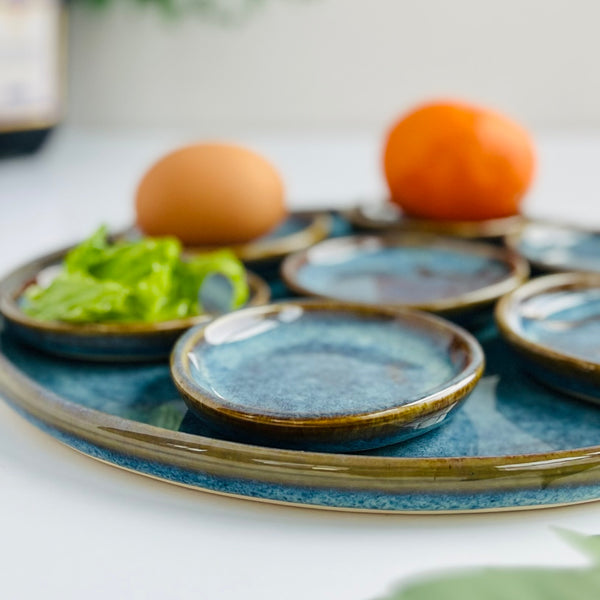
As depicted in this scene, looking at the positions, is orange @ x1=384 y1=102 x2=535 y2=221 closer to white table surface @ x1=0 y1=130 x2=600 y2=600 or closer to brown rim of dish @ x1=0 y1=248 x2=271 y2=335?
brown rim of dish @ x1=0 y1=248 x2=271 y2=335

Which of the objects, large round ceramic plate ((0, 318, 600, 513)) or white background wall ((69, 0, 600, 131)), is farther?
white background wall ((69, 0, 600, 131))

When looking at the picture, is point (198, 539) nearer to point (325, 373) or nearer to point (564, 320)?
point (325, 373)

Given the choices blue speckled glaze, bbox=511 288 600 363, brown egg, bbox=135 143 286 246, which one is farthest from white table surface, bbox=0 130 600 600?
brown egg, bbox=135 143 286 246

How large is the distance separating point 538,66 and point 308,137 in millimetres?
484

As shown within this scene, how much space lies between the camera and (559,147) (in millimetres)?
1682

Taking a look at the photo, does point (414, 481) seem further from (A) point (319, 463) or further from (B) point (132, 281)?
(B) point (132, 281)

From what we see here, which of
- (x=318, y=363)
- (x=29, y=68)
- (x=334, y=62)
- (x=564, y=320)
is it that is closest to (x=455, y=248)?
(x=564, y=320)

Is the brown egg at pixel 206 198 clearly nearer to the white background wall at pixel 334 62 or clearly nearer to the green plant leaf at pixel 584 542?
the green plant leaf at pixel 584 542

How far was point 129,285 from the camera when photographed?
0.58 m

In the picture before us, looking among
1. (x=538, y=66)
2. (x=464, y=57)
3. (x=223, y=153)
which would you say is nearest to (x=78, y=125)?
(x=464, y=57)

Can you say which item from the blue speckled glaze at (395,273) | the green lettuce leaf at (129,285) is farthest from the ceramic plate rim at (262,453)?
the blue speckled glaze at (395,273)

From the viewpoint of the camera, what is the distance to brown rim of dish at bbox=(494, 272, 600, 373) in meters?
0.48

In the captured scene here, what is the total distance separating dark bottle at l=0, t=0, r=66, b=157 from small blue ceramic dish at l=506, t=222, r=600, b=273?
31.5 inches

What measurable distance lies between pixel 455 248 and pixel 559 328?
0.62ft
